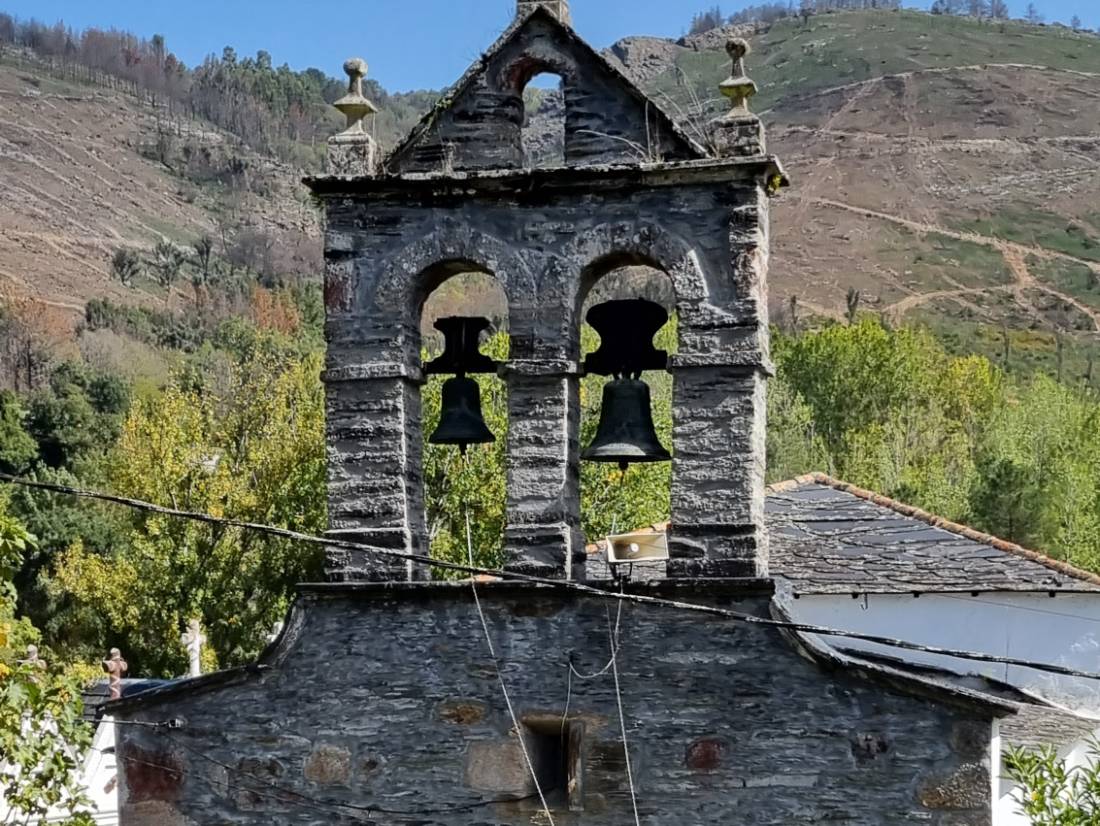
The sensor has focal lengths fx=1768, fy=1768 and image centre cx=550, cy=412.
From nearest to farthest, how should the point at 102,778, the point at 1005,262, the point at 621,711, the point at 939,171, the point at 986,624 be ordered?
the point at 621,711 → the point at 986,624 → the point at 102,778 → the point at 1005,262 → the point at 939,171

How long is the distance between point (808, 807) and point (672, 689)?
2.57ft

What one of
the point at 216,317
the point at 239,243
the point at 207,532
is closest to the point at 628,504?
the point at 207,532

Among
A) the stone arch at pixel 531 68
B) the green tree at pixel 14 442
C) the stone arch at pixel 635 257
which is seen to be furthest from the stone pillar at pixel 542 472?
the green tree at pixel 14 442

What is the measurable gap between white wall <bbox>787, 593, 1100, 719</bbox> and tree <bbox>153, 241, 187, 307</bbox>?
76353 mm

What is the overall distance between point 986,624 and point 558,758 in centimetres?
749

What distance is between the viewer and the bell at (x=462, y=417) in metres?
9.52

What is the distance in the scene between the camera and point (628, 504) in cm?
2736

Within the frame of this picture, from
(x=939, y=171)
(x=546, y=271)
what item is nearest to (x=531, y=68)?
(x=546, y=271)

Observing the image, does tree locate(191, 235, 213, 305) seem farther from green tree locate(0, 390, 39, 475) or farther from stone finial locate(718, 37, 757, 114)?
stone finial locate(718, 37, 757, 114)

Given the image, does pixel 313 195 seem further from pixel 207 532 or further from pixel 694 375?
pixel 207 532

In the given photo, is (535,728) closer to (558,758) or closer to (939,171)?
(558,758)

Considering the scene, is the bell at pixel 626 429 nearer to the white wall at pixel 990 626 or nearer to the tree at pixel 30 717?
the tree at pixel 30 717

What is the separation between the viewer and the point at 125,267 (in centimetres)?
8975

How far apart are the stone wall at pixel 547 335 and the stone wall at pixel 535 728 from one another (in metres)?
0.37
